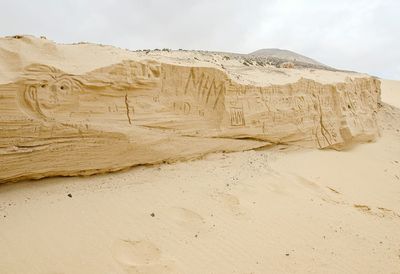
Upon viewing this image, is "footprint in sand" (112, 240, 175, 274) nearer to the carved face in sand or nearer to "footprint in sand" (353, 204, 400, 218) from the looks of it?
the carved face in sand

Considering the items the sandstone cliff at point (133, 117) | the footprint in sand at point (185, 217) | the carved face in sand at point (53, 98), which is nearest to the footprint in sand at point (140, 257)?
the footprint in sand at point (185, 217)

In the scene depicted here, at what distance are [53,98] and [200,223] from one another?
2537 mm

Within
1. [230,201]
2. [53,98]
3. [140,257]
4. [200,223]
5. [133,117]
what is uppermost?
[53,98]

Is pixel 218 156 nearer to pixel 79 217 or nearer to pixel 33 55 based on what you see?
pixel 79 217

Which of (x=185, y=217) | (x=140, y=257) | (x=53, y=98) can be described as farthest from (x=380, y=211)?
(x=53, y=98)

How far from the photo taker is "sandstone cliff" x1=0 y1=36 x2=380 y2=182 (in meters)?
4.83

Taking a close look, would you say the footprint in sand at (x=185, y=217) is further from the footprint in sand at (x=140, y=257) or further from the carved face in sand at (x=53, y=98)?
the carved face in sand at (x=53, y=98)

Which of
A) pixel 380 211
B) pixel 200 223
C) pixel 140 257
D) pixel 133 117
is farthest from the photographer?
pixel 380 211

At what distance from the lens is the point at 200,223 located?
495 centimetres

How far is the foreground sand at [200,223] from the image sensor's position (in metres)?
4.18

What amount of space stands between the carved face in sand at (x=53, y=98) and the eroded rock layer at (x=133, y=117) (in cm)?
1

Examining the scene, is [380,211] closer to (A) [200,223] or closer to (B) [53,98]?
(A) [200,223]

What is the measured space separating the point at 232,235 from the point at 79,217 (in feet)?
6.32

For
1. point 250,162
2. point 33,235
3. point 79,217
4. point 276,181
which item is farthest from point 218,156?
point 33,235
